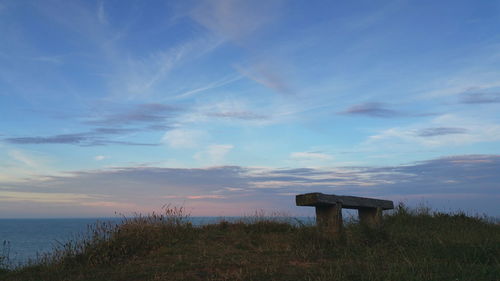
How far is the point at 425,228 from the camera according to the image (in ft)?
37.2

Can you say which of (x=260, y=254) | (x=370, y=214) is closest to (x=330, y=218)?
(x=260, y=254)

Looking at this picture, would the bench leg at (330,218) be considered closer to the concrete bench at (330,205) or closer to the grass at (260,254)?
the concrete bench at (330,205)

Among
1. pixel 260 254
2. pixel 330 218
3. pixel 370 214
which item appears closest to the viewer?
pixel 260 254

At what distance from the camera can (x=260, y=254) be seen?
830 cm

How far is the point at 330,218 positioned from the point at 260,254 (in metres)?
2.30

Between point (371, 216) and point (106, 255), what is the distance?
727 cm

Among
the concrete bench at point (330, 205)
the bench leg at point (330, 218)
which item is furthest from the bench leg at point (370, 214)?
the bench leg at point (330, 218)

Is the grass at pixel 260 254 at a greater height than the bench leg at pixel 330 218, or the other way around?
the bench leg at pixel 330 218

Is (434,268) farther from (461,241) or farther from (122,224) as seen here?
(122,224)

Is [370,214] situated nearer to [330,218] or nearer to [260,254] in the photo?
[330,218]

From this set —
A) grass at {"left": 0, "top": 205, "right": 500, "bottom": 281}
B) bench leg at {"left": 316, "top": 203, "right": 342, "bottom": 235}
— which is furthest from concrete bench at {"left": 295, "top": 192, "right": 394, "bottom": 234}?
grass at {"left": 0, "top": 205, "right": 500, "bottom": 281}

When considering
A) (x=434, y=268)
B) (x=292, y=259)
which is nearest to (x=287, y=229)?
(x=292, y=259)

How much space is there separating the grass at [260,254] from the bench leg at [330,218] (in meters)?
0.25

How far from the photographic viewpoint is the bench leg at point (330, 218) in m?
9.49
